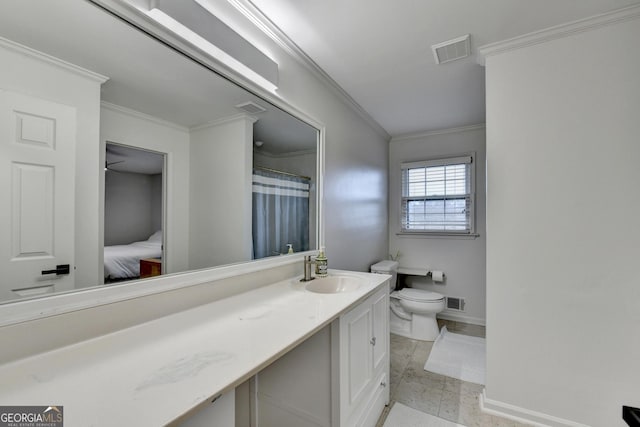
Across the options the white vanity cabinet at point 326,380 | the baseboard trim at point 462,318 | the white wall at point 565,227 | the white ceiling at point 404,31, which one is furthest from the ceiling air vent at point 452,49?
the baseboard trim at point 462,318

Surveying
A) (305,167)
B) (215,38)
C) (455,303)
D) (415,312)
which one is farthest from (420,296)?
(215,38)

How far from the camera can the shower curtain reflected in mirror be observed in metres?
1.69

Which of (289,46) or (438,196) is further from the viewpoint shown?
(438,196)

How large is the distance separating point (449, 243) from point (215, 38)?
10.9 feet

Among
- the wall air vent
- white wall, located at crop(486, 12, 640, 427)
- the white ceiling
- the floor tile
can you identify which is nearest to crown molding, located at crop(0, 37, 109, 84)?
the white ceiling

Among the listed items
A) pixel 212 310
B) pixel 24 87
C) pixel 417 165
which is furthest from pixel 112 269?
pixel 417 165

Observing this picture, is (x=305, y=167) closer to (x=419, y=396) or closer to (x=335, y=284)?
(x=335, y=284)

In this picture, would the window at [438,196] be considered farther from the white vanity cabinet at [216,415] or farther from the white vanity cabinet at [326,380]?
the white vanity cabinet at [216,415]

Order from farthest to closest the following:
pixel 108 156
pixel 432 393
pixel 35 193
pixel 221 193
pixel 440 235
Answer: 1. pixel 440 235
2. pixel 432 393
3. pixel 221 193
4. pixel 108 156
5. pixel 35 193

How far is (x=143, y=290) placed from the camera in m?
1.05

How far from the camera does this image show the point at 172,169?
3.96 feet

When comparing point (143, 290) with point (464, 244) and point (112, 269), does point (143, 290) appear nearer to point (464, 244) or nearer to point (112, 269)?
point (112, 269)

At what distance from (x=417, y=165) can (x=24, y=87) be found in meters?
3.63

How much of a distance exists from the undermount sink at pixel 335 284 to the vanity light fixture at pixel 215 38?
126cm
